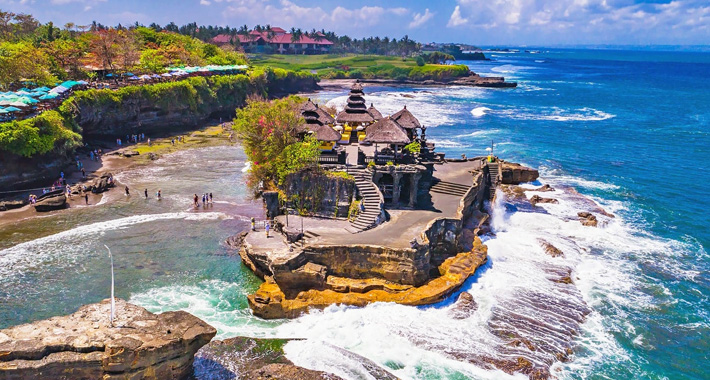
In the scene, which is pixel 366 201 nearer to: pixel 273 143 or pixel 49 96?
pixel 273 143

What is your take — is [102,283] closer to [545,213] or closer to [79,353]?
[79,353]

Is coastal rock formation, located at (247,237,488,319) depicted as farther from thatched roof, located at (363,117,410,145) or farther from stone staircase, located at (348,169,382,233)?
thatched roof, located at (363,117,410,145)

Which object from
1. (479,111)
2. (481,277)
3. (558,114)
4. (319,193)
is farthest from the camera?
(479,111)

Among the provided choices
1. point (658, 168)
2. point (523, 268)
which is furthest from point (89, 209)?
point (658, 168)

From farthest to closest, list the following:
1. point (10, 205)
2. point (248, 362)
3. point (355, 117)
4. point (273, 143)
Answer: point (355, 117), point (10, 205), point (273, 143), point (248, 362)

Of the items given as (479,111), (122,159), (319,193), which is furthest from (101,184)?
(479,111)

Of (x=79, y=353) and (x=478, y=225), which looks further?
(x=478, y=225)

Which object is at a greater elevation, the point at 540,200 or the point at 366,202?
the point at 366,202
